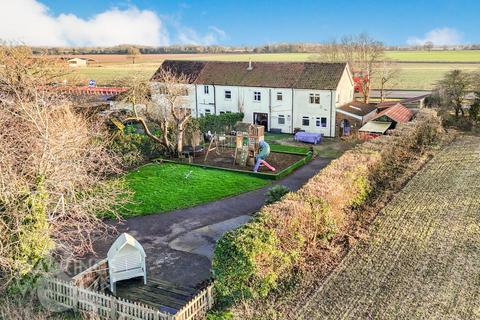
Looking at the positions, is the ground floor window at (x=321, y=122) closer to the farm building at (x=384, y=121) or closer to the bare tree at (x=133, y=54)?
the farm building at (x=384, y=121)

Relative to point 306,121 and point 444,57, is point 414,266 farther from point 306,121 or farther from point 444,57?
point 444,57

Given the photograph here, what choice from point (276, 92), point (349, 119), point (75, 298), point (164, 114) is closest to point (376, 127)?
point (349, 119)

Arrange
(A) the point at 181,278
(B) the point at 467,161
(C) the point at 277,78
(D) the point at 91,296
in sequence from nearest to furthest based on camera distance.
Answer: (D) the point at 91,296 → (A) the point at 181,278 → (B) the point at 467,161 → (C) the point at 277,78

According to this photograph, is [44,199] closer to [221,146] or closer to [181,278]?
[181,278]

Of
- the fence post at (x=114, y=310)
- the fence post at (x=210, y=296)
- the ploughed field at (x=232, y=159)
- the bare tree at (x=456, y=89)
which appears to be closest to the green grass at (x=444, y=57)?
the bare tree at (x=456, y=89)

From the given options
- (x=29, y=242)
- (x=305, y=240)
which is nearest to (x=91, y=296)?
(x=29, y=242)

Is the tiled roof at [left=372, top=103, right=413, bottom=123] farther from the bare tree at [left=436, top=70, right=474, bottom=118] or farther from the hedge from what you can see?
the hedge
